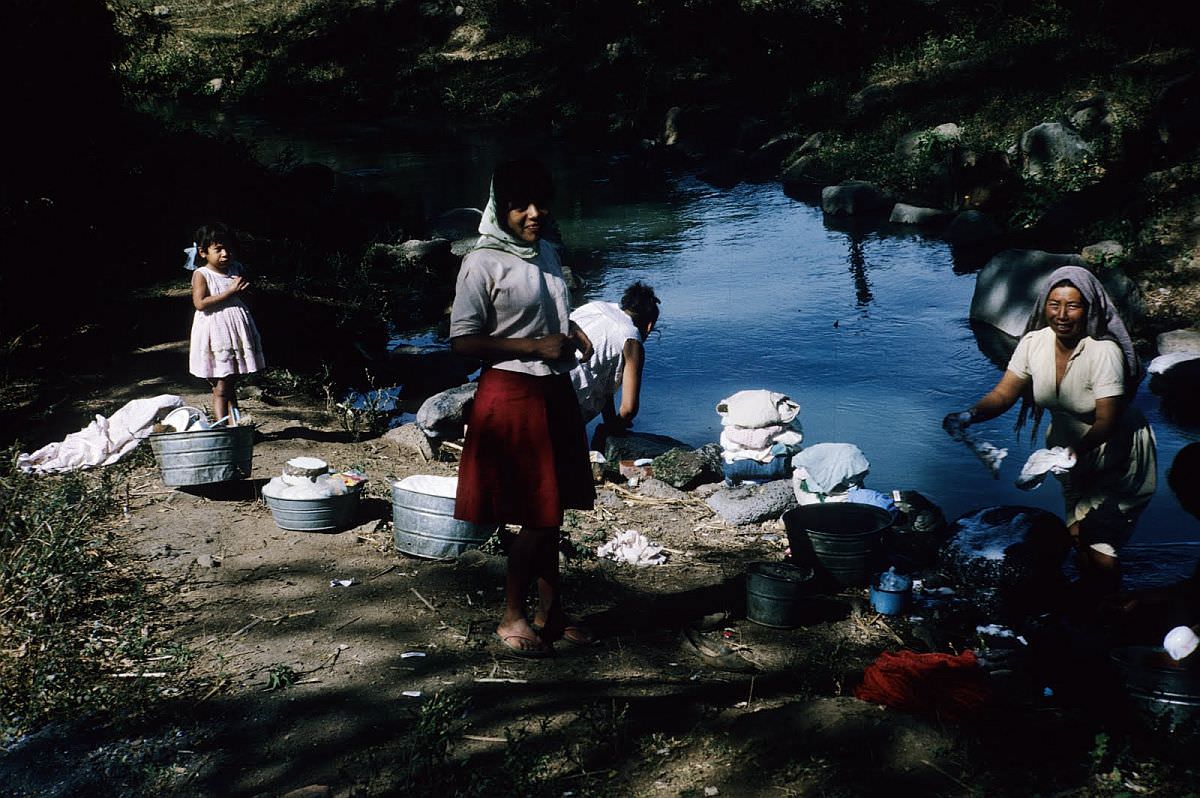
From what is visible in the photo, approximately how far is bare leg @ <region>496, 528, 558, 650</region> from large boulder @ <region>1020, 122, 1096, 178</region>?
12091 millimetres

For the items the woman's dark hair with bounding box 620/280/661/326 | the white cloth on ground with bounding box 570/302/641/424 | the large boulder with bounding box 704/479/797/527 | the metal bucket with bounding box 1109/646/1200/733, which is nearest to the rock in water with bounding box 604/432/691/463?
the white cloth on ground with bounding box 570/302/641/424

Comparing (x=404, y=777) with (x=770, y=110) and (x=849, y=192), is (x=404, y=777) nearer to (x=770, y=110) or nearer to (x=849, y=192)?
(x=849, y=192)

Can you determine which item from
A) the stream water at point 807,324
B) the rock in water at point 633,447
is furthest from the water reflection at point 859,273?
the rock in water at point 633,447

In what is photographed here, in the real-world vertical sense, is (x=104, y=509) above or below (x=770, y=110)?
below

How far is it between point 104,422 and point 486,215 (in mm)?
3826

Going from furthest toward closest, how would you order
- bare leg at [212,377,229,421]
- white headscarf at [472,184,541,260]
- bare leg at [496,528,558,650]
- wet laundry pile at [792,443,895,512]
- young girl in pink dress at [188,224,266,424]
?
bare leg at [212,377,229,421] < young girl in pink dress at [188,224,266,424] < wet laundry pile at [792,443,895,512] < bare leg at [496,528,558,650] < white headscarf at [472,184,541,260]

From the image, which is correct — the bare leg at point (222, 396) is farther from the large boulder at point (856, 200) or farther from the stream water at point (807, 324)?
the large boulder at point (856, 200)

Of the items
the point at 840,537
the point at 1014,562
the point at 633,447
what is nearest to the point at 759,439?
the point at 633,447

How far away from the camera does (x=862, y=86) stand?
21484 mm

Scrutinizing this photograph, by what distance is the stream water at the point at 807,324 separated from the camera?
7.73 meters

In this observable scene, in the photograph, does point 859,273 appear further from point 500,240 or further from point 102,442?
point 500,240

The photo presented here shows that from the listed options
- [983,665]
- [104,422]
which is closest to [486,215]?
[983,665]

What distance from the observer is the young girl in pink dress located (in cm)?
674

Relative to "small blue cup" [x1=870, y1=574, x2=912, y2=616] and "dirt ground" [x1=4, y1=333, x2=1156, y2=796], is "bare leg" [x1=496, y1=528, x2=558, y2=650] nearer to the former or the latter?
"dirt ground" [x1=4, y1=333, x2=1156, y2=796]
